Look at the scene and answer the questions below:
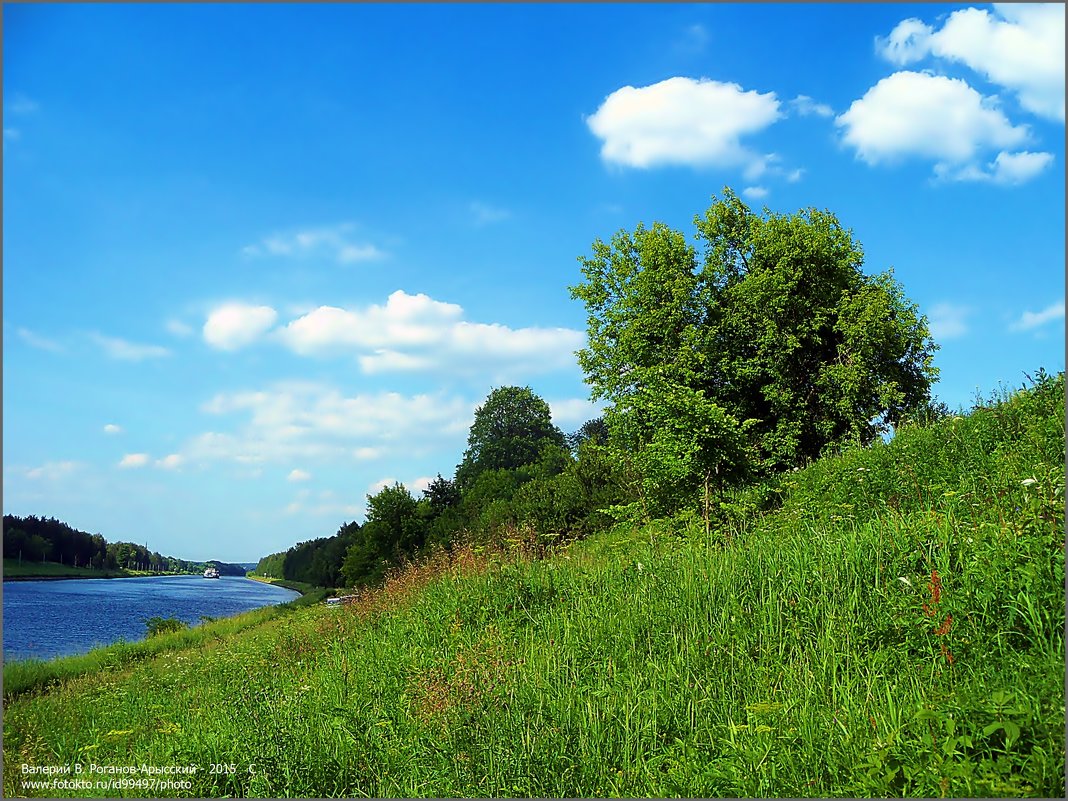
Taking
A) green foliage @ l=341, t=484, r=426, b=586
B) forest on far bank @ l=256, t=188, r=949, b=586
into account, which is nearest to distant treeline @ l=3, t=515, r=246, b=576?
green foliage @ l=341, t=484, r=426, b=586

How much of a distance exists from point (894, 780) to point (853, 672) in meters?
1.31

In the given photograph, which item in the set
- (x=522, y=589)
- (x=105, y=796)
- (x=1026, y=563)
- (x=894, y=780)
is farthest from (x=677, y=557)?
(x=105, y=796)

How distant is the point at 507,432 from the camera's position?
57.0 meters

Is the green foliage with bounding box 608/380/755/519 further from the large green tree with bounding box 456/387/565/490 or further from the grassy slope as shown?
the large green tree with bounding box 456/387/565/490

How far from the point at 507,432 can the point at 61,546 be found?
112 ft

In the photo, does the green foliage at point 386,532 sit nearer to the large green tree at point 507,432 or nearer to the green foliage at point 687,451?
the large green tree at point 507,432

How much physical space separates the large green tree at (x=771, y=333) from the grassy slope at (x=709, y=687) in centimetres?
1416

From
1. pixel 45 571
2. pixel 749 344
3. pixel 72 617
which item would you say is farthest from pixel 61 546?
pixel 749 344

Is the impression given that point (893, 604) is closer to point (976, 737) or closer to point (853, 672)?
point (853, 672)

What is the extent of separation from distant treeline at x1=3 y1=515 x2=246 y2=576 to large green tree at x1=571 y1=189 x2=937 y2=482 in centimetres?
2805

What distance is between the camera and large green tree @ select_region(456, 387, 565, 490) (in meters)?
54.2

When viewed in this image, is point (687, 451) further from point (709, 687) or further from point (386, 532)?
point (386, 532)

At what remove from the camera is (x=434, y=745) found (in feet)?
14.6

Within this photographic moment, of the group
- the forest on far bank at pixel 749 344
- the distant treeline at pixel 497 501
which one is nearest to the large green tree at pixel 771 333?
the forest on far bank at pixel 749 344
